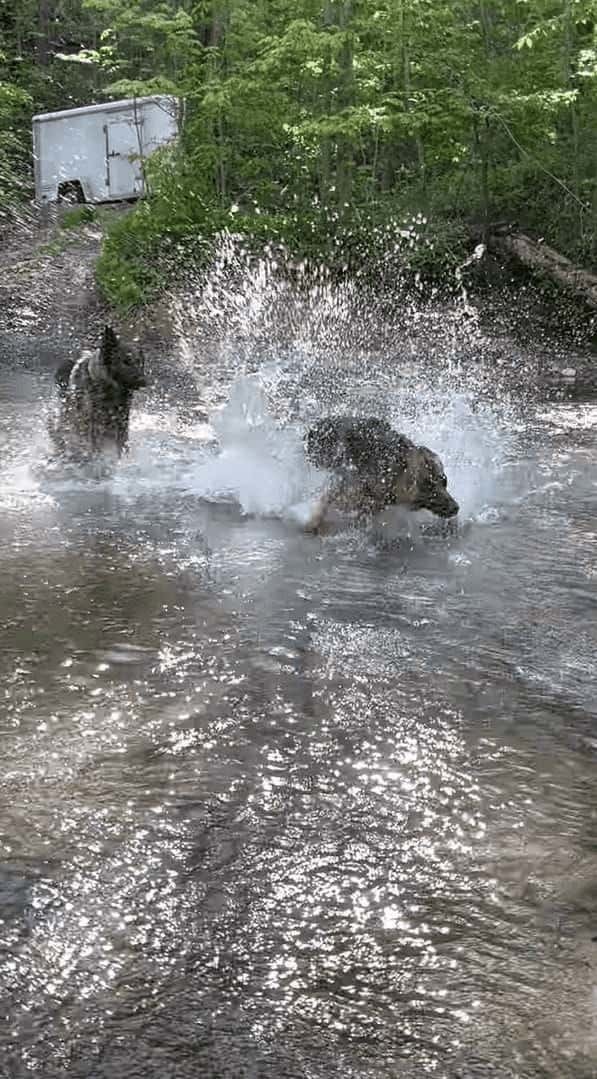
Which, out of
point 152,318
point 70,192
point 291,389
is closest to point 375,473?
point 291,389

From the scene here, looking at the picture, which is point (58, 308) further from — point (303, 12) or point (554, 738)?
point (554, 738)

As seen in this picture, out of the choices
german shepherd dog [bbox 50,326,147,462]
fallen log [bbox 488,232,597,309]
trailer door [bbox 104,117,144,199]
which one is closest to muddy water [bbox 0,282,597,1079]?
german shepherd dog [bbox 50,326,147,462]

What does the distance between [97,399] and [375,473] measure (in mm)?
3038

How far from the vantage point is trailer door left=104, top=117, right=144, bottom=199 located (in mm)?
24172

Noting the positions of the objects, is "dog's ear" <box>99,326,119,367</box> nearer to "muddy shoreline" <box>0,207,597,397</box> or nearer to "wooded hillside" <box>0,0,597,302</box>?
"muddy shoreline" <box>0,207,597,397</box>

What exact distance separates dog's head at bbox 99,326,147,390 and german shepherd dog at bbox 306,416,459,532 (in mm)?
2304

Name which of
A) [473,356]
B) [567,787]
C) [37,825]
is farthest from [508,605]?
[473,356]

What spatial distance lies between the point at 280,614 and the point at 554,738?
215 cm

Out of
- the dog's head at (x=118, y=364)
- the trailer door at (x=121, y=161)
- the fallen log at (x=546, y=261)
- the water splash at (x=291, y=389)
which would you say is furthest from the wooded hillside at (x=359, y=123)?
the dog's head at (x=118, y=364)

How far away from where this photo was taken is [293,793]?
480 centimetres

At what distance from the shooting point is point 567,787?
4957mm

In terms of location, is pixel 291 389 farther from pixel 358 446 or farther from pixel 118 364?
pixel 358 446

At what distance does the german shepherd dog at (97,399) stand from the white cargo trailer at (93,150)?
1538 cm

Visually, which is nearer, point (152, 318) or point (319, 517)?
point (319, 517)
